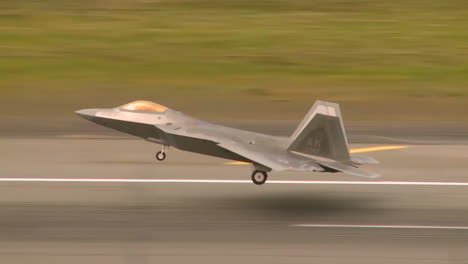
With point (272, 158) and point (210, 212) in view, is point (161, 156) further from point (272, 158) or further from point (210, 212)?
point (272, 158)

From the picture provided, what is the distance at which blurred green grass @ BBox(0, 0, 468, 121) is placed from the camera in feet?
108

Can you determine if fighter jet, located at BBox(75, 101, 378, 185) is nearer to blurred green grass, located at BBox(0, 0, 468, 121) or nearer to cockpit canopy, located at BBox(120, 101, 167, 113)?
cockpit canopy, located at BBox(120, 101, 167, 113)

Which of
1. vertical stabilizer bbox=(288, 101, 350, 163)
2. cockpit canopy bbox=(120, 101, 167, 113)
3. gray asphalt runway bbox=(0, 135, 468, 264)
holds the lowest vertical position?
gray asphalt runway bbox=(0, 135, 468, 264)

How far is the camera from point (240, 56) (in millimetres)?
38750

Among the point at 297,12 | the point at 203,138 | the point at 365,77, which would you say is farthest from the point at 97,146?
the point at 297,12

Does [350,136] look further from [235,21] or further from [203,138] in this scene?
[235,21]

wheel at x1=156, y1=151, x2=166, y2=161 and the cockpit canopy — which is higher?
the cockpit canopy

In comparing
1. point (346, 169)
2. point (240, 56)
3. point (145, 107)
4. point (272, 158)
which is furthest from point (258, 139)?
point (240, 56)

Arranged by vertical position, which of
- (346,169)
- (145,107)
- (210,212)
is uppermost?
(145,107)

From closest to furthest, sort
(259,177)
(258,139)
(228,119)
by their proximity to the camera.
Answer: (258,139) → (259,177) → (228,119)

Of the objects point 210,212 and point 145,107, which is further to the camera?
point 145,107

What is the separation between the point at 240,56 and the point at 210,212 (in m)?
18.5

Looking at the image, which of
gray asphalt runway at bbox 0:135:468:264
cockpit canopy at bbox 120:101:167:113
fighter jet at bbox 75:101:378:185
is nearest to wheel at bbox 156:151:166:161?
gray asphalt runway at bbox 0:135:468:264

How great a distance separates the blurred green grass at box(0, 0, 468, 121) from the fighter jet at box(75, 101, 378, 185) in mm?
9346
